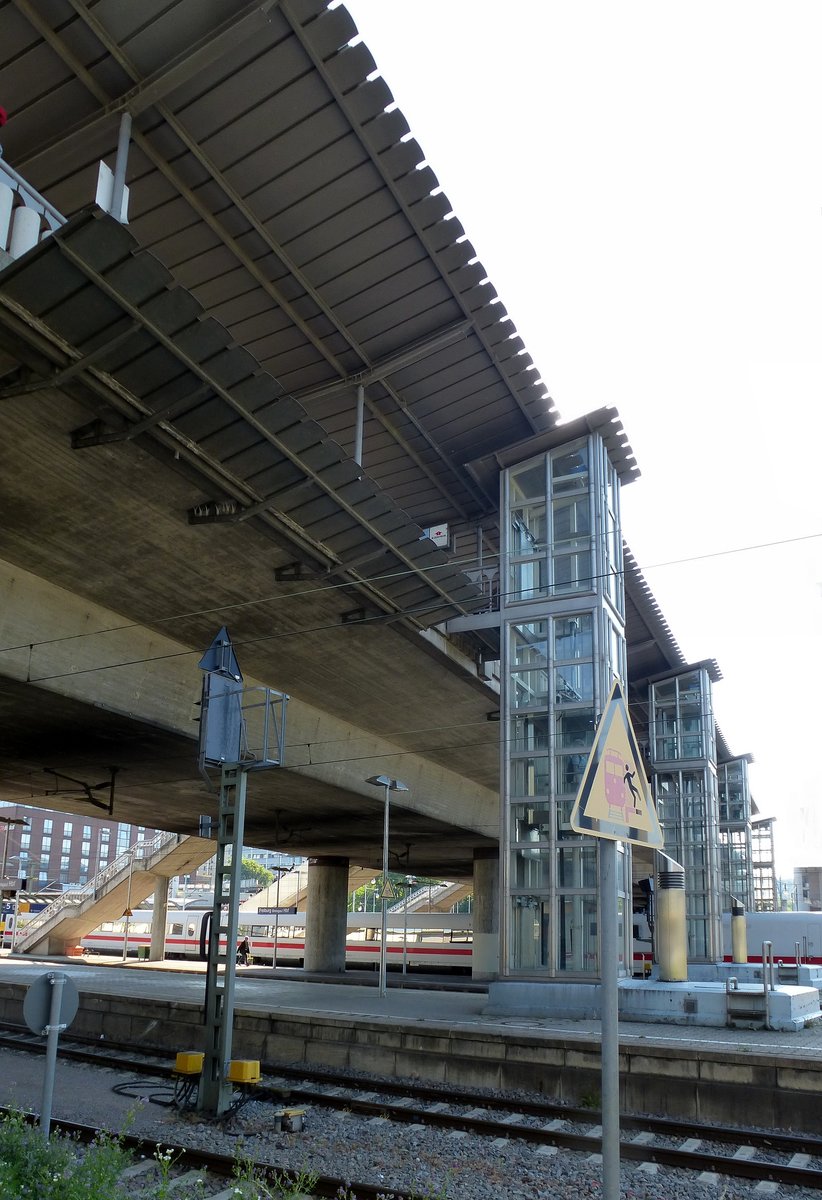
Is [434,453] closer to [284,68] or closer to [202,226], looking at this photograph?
[202,226]

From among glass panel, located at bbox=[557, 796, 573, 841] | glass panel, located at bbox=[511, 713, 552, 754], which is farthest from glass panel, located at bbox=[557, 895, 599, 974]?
glass panel, located at bbox=[511, 713, 552, 754]

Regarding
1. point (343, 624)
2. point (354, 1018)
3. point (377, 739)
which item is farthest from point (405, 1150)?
point (377, 739)

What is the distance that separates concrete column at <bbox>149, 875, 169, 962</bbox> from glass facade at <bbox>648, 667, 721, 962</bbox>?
86.5 feet

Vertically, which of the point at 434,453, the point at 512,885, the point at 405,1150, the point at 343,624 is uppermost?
the point at 434,453

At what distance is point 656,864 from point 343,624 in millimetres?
7934

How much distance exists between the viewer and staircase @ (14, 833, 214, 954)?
46.7 metres

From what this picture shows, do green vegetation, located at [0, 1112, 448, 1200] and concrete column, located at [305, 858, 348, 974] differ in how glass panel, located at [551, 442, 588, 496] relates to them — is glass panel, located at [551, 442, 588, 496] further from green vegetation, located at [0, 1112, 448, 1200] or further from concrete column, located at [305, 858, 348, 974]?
concrete column, located at [305, 858, 348, 974]

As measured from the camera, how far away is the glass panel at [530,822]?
61.5 feet

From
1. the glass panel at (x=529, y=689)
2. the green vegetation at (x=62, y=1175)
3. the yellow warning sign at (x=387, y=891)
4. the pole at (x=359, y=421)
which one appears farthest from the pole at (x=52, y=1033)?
the yellow warning sign at (x=387, y=891)

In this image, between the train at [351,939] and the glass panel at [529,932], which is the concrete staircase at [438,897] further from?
the glass panel at [529,932]

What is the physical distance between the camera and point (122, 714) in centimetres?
1975

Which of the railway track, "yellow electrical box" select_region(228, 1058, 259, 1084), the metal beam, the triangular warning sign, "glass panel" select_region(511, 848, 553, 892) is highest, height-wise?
the metal beam

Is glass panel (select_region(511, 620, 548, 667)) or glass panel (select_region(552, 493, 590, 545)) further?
glass panel (select_region(552, 493, 590, 545))

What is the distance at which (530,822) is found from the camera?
1902 centimetres
